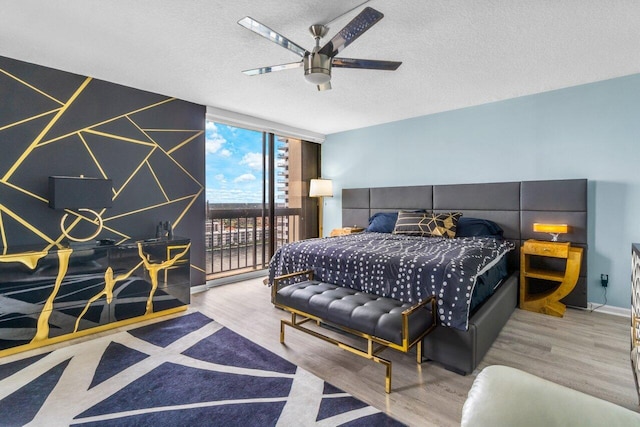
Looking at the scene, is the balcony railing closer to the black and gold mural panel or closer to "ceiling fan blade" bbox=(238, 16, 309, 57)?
the black and gold mural panel

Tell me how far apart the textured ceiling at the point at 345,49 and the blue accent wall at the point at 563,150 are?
0.23m

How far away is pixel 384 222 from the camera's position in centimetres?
447

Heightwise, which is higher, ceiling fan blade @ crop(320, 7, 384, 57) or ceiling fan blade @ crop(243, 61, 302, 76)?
ceiling fan blade @ crop(320, 7, 384, 57)

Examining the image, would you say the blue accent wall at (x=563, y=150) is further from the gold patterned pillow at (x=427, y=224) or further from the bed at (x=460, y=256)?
the gold patterned pillow at (x=427, y=224)

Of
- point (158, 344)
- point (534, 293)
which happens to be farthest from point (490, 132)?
point (158, 344)

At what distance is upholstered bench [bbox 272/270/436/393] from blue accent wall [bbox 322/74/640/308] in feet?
8.17

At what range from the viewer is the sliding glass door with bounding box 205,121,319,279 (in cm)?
469

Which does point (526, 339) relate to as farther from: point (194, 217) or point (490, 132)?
point (194, 217)

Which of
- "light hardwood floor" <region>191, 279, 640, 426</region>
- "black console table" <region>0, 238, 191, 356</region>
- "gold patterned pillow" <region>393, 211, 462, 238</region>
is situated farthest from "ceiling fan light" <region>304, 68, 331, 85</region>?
"gold patterned pillow" <region>393, 211, 462, 238</region>

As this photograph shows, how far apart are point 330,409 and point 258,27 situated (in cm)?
232

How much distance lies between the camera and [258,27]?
1898 mm

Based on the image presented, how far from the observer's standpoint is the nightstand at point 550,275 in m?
3.17

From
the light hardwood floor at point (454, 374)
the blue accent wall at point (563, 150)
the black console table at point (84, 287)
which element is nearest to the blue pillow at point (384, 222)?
the blue accent wall at point (563, 150)

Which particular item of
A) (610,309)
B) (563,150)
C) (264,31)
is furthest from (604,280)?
(264,31)
